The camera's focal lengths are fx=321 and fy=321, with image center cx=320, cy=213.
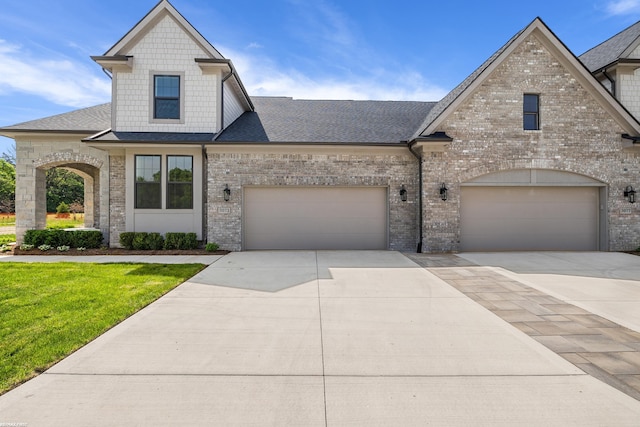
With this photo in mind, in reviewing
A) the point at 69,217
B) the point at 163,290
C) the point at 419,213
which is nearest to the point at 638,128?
the point at 419,213

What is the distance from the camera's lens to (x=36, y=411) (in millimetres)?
2713

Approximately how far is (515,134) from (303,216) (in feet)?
25.9

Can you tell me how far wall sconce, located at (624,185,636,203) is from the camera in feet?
36.7

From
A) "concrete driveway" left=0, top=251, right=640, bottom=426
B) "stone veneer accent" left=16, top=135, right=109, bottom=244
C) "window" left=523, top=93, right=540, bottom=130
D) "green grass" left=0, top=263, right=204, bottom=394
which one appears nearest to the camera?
"concrete driveway" left=0, top=251, right=640, bottom=426

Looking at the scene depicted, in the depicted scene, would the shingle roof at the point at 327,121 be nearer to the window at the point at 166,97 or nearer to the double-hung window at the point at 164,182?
the double-hung window at the point at 164,182

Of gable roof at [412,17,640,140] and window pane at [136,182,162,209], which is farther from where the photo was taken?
window pane at [136,182,162,209]

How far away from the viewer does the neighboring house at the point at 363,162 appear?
1102 cm

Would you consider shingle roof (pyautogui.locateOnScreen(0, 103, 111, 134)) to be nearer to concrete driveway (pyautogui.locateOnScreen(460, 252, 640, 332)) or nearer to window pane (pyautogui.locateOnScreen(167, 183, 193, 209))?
window pane (pyautogui.locateOnScreen(167, 183, 193, 209))

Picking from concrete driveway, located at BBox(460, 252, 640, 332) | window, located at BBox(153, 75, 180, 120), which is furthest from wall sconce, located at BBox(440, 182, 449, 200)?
window, located at BBox(153, 75, 180, 120)

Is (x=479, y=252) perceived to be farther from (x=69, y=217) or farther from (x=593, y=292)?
(x=69, y=217)

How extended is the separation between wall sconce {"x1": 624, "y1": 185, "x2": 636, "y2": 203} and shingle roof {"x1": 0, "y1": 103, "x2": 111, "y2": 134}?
19330 millimetres

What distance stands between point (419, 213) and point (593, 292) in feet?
18.6

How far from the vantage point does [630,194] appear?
36.8ft

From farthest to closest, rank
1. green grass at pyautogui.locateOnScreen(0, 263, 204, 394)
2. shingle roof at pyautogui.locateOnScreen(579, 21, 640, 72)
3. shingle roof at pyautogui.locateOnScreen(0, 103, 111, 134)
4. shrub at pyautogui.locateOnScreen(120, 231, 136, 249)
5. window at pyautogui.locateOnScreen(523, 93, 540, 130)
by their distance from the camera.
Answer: shingle roof at pyautogui.locateOnScreen(579, 21, 640, 72) → shingle roof at pyautogui.locateOnScreen(0, 103, 111, 134) → shrub at pyautogui.locateOnScreen(120, 231, 136, 249) → window at pyautogui.locateOnScreen(523, 93, 540, 130) → green grass at pyautogui.locateOnScreen(0, 263, 204, 394)
